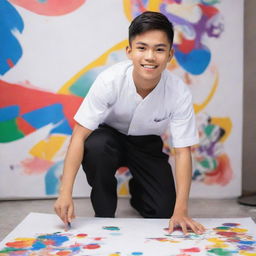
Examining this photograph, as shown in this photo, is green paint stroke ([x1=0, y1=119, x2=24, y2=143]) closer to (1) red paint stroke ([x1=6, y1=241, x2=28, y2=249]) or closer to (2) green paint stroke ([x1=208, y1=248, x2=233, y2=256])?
(1) red paint stroke ([x1=6, y1=241, x2=28, y2=249])

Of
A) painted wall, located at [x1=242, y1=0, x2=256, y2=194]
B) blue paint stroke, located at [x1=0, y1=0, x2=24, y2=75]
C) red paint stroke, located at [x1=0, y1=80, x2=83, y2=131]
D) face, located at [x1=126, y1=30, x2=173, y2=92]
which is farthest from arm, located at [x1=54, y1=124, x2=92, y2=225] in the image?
painted wall, located at [x1=242, y1=0, x2=256, y2=194]

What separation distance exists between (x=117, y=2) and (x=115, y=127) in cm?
49

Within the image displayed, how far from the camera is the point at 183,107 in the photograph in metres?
1.26

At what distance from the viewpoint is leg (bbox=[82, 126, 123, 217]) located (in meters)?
1.32

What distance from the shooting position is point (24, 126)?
1.66 meters

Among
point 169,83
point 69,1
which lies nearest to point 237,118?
point 169,83

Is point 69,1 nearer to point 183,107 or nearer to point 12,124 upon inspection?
point 12,124

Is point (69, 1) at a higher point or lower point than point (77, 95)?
higher

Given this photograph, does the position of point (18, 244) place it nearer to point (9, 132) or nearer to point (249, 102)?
point (9, 132)

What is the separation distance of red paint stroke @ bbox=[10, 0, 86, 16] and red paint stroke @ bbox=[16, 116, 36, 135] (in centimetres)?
39

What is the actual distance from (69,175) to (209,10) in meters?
0.87

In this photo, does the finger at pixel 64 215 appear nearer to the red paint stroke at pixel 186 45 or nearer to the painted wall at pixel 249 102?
the red paint stroke at pixel 186 45

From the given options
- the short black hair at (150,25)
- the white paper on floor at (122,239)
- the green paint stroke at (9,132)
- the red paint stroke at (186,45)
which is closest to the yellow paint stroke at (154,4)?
the red paint stroke at (186,45)

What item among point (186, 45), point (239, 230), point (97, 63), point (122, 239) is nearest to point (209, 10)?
point (186, 45)
